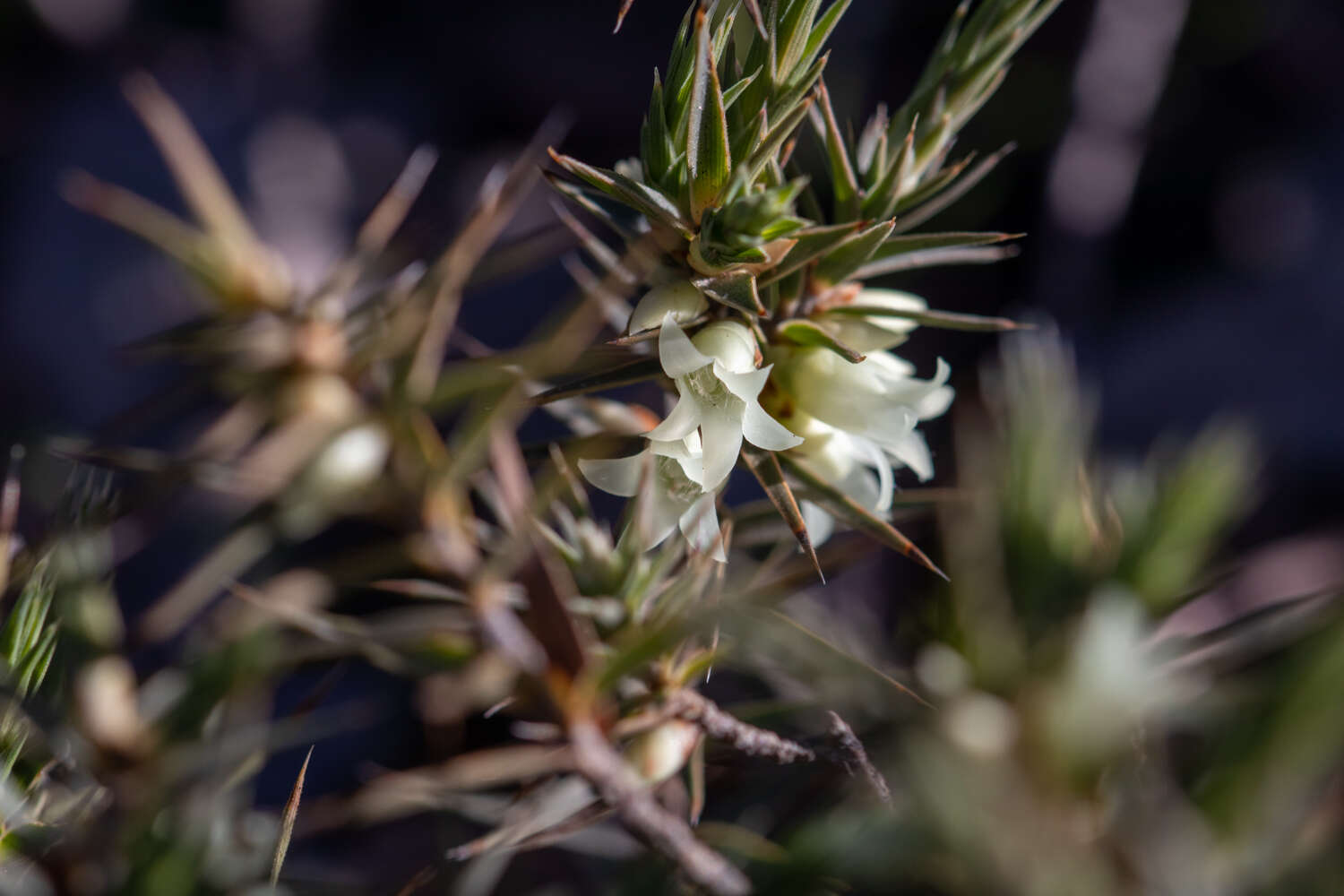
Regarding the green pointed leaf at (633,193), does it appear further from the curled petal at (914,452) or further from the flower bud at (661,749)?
the flower bud at (661,749)

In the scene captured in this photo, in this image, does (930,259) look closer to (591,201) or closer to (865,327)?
(865,327)

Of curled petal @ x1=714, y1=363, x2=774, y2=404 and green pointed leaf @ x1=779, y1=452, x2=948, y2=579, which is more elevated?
curled petal @ x1=714, y1=363, x2=774, y2=404

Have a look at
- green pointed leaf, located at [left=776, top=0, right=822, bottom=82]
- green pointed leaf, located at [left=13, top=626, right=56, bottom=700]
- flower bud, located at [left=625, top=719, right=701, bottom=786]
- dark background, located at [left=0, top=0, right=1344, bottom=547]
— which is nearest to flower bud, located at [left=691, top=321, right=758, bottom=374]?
green pointed leaf, located at [left=776, top=0, right=822, bottom=82]

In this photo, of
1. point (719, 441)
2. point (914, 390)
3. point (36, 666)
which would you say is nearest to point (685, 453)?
point (719, 441)

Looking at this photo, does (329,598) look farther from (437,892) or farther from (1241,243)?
(1241,243)

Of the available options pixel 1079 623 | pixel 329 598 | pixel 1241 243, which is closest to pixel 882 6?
pixel 1241 243

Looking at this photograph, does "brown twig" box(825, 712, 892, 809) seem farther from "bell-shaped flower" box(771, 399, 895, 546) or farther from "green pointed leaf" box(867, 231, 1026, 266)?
"green pointed leaf" box(867, 231, 1026, 266)
